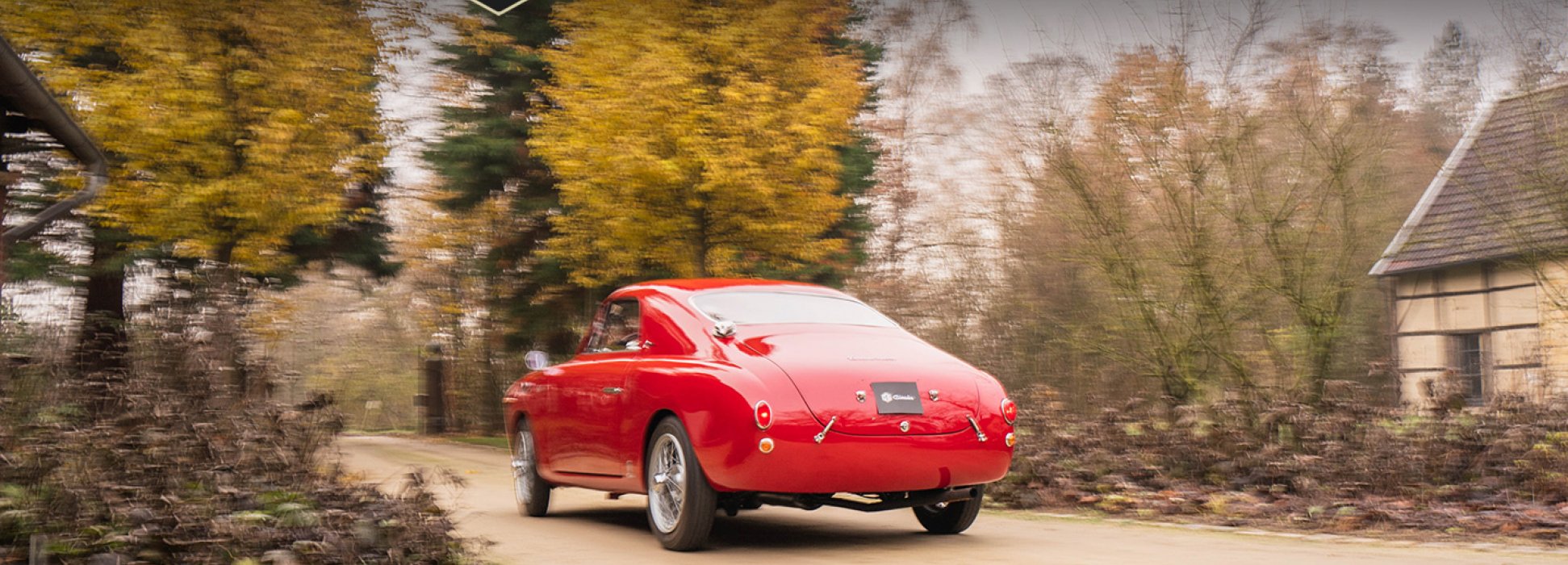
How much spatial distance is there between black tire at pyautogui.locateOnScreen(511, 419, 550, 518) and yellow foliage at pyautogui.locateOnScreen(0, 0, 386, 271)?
448 inches

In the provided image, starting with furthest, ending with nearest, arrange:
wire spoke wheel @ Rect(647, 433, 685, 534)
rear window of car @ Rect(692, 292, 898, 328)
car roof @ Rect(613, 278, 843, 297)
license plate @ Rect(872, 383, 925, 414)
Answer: car roof @ Rect(613, 278, 843, 297), rear window of car @ Rect(692, 292, 898, 328), wire spoke wheel @ Rect(647, 433, 685, 534), license plate @ Rect(872, 383, 925, 414)

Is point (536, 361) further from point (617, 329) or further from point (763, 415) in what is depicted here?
point (763, 415)

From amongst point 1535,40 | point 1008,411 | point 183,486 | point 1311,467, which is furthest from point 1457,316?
point 183,486

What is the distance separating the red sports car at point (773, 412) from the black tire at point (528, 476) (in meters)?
0.90

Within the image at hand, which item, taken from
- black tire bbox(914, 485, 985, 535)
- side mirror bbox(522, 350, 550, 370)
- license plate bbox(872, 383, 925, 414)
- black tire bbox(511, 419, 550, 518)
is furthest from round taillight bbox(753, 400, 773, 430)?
black tire bbox(511, 419, 550, 518)

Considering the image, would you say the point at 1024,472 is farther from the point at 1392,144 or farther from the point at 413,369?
the point at 413,369

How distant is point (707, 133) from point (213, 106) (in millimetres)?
6856

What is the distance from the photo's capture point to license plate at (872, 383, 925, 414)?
25.0 ft

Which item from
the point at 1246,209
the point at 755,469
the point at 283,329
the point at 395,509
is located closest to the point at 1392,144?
the point at 1246,209

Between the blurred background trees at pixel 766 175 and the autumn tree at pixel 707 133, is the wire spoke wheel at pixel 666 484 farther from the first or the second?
the autumn tree at pixel 707 133

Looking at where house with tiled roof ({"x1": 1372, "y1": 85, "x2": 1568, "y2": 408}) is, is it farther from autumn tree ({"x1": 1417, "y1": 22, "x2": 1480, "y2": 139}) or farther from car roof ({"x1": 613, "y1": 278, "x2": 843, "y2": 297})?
car roof ({"x1": 613, "y1": 278, "x2": 843, "y2": 297})

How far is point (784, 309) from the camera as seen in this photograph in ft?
28.9

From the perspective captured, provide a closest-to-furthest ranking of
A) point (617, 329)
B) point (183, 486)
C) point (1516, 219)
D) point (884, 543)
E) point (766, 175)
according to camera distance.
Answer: point (183, 486) < point (884, 543) < point (617, 329) < point (1516, 219) < point (766, 175)

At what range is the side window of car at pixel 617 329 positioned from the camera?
908cm
